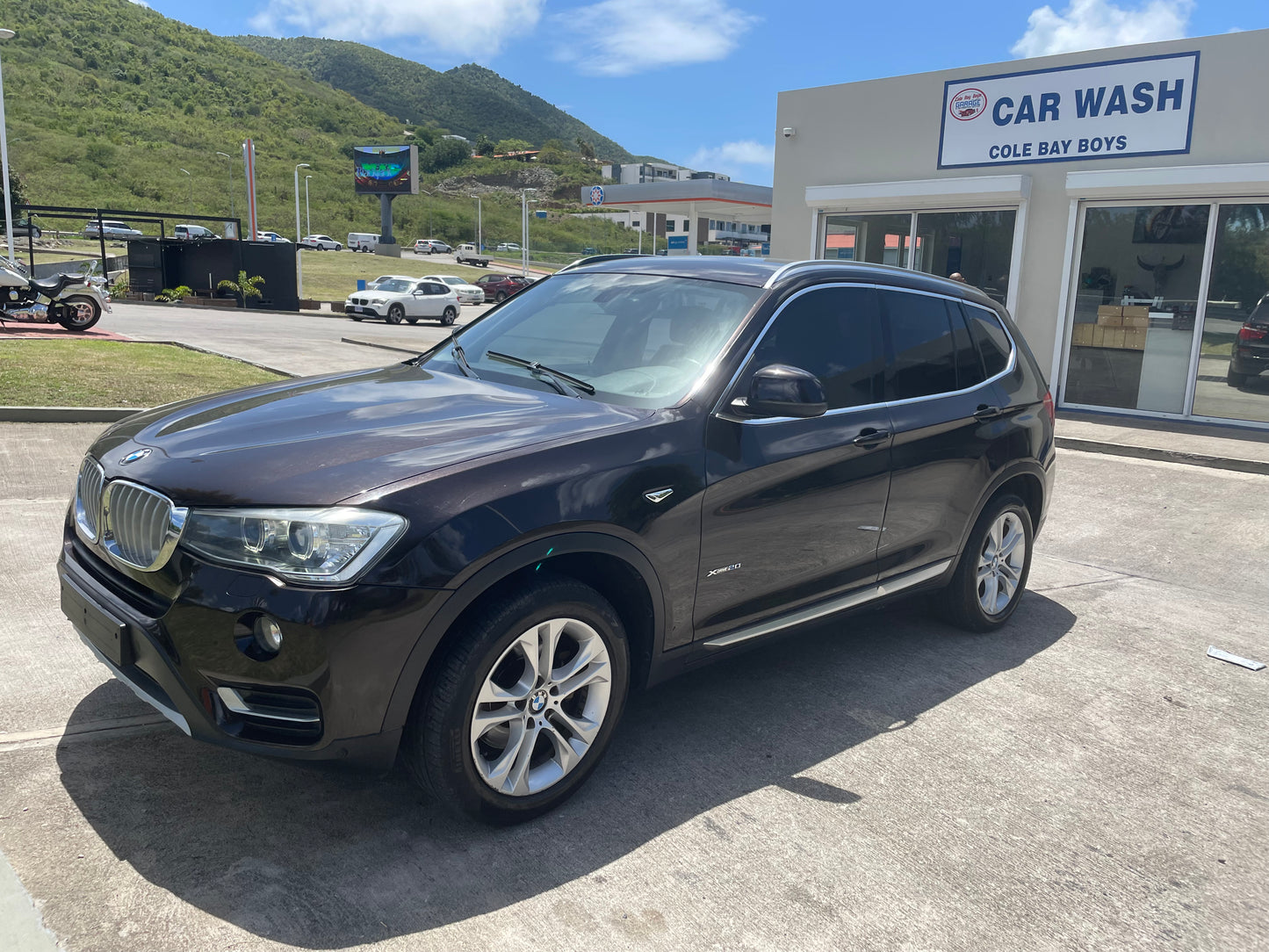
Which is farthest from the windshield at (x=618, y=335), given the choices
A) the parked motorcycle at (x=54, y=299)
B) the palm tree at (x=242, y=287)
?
the palm tree at (x=242, y=287)

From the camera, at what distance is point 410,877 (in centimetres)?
283

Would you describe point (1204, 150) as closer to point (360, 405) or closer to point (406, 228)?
point (360, 405)

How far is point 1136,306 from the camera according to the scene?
1330 cm

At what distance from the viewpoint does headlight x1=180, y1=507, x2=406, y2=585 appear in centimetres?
264

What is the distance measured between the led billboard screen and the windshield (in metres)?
79.1

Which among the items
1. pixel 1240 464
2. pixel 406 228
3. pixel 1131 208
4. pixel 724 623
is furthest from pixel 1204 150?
pixel 406 228

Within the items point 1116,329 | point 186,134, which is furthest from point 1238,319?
point 186,134

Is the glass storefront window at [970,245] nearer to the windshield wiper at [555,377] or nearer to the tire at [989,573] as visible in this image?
the tire at [989,573]

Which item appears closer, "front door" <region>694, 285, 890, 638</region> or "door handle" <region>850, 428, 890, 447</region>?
"front door" <region>694, 285, 890, 638</region>

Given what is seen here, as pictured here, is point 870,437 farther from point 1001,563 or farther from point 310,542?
point 310,542

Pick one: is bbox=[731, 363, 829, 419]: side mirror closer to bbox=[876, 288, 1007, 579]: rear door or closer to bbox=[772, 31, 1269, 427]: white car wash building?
bbox=[876, 288, 1007, 579]: rear door

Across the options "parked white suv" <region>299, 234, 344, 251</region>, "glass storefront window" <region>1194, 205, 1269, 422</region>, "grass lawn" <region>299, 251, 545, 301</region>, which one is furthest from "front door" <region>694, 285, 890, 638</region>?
"parked white suv" <region>299, 234, 344, 251</region>

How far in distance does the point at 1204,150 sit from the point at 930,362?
33.7 feet

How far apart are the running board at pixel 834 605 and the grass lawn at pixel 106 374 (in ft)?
27.7
